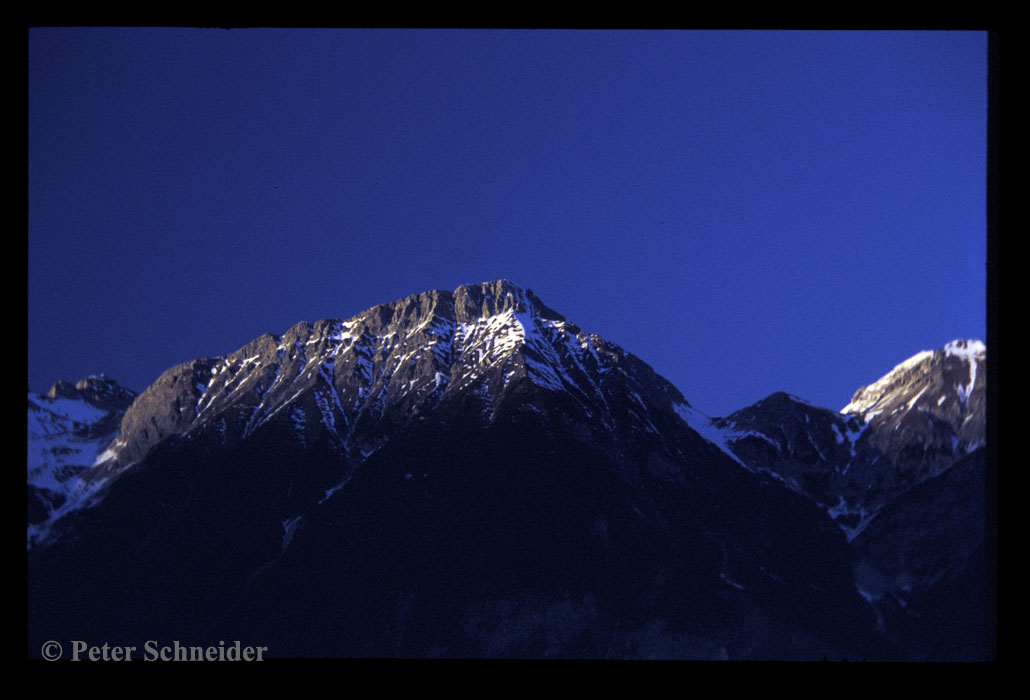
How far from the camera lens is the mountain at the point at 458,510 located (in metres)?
53.3

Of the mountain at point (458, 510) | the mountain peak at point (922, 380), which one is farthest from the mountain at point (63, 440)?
the mountain peak at point (922, 380)

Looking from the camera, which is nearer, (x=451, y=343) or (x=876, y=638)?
(x=876, y=638)

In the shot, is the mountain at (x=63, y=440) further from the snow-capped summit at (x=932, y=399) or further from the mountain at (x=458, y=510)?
the snow-capped summit at (x=932, y=399)

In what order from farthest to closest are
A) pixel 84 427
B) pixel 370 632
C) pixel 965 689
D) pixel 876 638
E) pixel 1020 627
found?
pixel 84 427 → pixel 876 638 → pixel 370 632 → pixel 1020 627 → pixel 965 689

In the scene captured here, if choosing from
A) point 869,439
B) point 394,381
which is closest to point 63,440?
point 394,381

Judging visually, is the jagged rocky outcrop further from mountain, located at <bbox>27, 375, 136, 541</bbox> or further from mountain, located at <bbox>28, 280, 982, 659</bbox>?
mountain, located at <bbox>27, 375, 136, 541</bbox>

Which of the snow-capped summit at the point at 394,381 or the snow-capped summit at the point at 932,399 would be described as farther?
the snow-capped summit at the point at 394,381

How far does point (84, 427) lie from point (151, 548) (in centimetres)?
1105

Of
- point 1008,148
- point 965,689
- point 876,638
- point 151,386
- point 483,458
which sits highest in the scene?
point 151,386

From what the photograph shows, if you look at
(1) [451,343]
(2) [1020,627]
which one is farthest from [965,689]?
(1) [451,343]

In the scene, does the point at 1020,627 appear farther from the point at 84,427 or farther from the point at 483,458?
the point at 84,427

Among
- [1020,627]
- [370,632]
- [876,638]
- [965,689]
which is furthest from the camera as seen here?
[876,638]

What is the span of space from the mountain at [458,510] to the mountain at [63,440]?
0.96 metres

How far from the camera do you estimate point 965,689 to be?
14.8 feet
